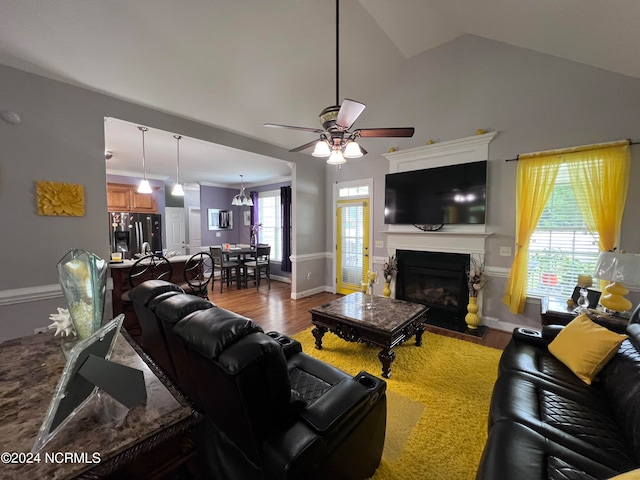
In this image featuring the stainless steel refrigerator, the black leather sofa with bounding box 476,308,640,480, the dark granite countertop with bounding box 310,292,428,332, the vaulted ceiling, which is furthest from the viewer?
the stainless steel refrigerator

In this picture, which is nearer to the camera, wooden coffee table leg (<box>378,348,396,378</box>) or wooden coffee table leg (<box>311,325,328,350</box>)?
wooden coffee table leg (<box>378,348,396,378</box>)

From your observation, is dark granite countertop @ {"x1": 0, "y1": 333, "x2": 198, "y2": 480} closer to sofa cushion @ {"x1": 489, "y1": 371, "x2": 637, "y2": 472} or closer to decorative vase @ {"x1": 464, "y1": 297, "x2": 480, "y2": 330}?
sofa cushion @ {"x1": 489, "y1": 371, "x2": 637, "y2": 472}

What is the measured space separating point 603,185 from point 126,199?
27.0ft

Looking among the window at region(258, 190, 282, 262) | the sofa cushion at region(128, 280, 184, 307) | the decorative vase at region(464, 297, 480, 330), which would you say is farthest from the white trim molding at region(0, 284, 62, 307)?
the window at region(258, 190, 282, 262)

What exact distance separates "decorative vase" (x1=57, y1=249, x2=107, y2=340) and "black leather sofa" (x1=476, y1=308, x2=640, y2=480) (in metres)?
1.77

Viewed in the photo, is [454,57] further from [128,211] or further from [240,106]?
[128,211]

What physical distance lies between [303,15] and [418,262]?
11.9 feet

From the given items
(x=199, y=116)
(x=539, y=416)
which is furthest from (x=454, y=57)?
(x=539, y=416)

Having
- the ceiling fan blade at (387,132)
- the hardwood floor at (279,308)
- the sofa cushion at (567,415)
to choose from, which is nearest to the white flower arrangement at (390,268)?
the hardwood floor at (279,308)

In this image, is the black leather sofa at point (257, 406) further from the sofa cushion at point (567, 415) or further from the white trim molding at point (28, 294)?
the white trim molding at point (28, 294)

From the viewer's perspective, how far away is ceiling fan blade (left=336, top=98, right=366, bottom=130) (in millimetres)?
1980

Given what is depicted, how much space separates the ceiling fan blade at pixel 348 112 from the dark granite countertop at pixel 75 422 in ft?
6.56

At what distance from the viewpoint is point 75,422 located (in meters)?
0.73

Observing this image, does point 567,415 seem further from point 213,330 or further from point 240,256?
point 240,256
